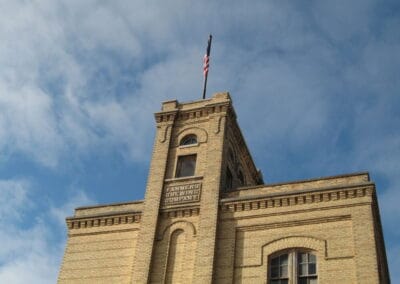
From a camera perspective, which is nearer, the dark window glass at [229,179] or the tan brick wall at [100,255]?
the tan brick wall at [100,255]

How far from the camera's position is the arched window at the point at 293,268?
22188 mm

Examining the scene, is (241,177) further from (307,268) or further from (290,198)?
(307,268)

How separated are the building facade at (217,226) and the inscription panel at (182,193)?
46mm

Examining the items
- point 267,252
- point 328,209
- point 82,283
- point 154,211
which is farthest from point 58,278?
point 328,209

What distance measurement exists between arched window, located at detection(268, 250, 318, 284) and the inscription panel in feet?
14.8

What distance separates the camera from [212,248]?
23.6 metres

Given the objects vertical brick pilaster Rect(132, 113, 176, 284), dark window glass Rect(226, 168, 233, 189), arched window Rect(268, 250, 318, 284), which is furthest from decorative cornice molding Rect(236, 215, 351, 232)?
dark window glass Rect(226, 168, 233, 189)

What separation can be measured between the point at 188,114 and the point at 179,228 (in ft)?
20.5

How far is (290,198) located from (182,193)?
4.78 meters

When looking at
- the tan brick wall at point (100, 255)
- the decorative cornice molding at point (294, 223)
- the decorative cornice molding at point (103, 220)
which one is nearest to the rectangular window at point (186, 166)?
the decorative cornice molding at point (103, 220)

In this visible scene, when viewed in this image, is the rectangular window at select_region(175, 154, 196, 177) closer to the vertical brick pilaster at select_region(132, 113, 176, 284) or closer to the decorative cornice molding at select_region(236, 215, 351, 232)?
the vertical brick pilaster at select_region(132, 113, 176, 284)

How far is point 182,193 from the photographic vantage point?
26.0 meters

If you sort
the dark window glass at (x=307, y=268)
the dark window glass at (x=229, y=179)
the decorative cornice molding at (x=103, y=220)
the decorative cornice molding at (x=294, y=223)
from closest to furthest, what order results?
the dark window glass at (x=307, y=268)
the decorative cornice molding at (x=294, y=223)
the decorative cornice molding at (x=103, y=220)
the dark window glass at (x=229, y=179)

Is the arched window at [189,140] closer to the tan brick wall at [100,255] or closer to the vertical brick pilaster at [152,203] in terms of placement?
the vertical brick pilaster at [152,203]
